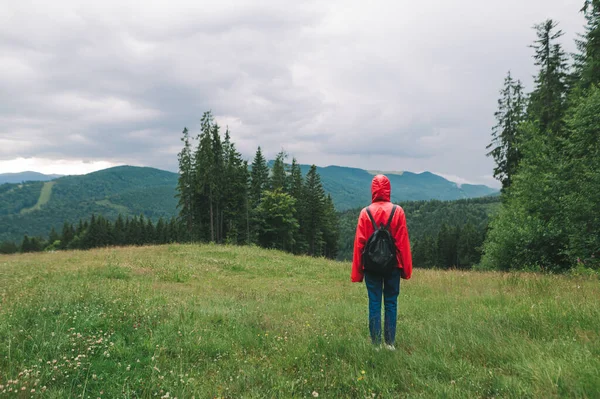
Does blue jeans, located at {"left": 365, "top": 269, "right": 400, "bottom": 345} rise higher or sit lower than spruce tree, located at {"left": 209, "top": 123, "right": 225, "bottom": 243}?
lower

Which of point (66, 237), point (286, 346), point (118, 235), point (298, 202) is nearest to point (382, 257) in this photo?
point (286, 346)

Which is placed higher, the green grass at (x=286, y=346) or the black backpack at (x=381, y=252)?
the black backpack at (x=381, y=252)

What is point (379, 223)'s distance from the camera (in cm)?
485

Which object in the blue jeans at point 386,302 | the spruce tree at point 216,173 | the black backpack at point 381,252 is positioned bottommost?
the blue jeans at point 386,302

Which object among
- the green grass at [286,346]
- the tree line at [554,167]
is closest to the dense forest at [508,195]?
the tree line at [554,167]

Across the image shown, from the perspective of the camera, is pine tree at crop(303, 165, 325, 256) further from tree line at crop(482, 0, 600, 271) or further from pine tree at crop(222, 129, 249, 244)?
tree line at crop(482, 0, 600, 271)

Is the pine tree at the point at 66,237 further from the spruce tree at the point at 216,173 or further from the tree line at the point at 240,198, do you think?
the spruce tree at the point at 216,173

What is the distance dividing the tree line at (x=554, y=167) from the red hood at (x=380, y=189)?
11.5m

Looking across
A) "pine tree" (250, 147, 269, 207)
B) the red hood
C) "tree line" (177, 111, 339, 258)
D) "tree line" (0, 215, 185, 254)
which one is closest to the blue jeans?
the red hood

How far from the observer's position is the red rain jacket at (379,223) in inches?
188

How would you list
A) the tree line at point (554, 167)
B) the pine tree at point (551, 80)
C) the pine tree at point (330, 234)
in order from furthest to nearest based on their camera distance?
the pine tree at point (330, 234) < the pine tree at point (551, 80) < the tree line at point (554, 167)

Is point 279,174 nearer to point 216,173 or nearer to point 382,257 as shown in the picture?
point 216,173

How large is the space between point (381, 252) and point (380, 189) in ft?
3.46

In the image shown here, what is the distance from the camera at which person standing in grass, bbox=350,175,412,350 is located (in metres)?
4.67
